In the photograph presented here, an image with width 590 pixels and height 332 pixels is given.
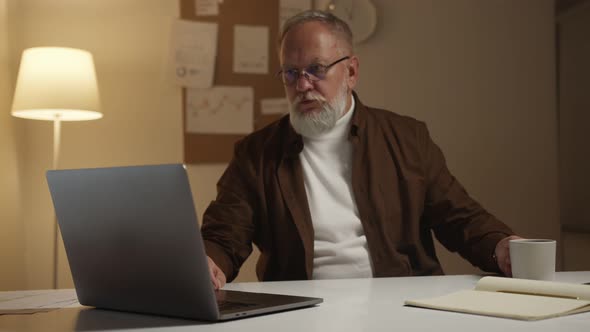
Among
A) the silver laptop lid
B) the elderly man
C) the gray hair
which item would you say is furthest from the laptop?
the gray hair

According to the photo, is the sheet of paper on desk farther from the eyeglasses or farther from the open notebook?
the eyeglasses

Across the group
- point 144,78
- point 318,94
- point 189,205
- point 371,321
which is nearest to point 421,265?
point 318,94

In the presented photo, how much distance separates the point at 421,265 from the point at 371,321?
1.12 meters

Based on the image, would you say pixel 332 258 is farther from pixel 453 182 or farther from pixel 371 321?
pixel 371 321

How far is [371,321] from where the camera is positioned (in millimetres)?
1007

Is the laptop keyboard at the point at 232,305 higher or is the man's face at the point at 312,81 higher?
the man's face at the point at 312,81

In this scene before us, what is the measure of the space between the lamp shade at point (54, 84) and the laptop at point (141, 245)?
5.64 feet

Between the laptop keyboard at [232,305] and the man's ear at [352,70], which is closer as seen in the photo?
the laptop keyboard at [232,305]

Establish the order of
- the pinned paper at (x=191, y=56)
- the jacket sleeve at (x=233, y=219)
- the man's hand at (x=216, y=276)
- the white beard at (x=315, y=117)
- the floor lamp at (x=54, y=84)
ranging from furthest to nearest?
the pinned paper at (x=191, y=56) < the floor lamp at (x=54, y=84) < the white beard at (x=315, y=117) < the jacket sleeve at (x=233, y=219) < the man's hand at (x=216, y=276)

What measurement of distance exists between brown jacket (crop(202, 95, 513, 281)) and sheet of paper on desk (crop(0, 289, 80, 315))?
1.88 feet

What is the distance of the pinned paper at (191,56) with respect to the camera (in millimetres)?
3359

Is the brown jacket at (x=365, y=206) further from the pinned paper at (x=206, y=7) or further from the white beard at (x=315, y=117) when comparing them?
the pinned paper at (x=206, y=7)

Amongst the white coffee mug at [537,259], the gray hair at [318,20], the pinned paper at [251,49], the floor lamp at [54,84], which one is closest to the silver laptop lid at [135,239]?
the white coffee mug at [537,259]

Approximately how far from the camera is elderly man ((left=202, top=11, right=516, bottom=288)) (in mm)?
2021
